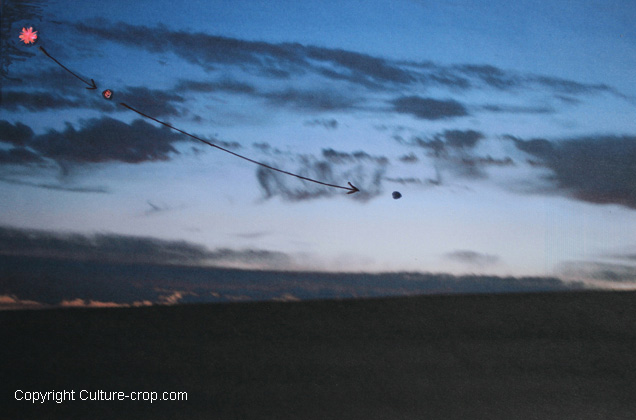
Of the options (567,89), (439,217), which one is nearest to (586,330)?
(439,217)

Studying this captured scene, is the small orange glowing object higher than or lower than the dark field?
higher

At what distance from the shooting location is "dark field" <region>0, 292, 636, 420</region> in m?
1.61

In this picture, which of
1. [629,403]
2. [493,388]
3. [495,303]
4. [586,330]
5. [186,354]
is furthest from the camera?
[495,303]

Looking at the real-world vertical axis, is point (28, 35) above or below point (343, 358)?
above

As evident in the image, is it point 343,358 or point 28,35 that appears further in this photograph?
point 28,35

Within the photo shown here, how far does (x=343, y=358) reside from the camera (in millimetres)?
1938

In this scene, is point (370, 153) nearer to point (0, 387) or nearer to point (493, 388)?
point (493, 388)

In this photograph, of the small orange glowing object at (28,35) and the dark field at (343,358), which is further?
the small orange glowing object at (28,35)

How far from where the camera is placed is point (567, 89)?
8.79 ft

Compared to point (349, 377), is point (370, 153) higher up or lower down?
higher up

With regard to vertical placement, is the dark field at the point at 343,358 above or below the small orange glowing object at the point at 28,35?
below

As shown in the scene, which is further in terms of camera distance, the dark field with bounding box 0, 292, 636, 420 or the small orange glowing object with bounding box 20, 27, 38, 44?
the small orange glowing object with bounding box 20, 27, 38, 44

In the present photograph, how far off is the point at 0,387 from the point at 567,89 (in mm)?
2652

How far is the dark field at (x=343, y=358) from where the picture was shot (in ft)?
5.27
